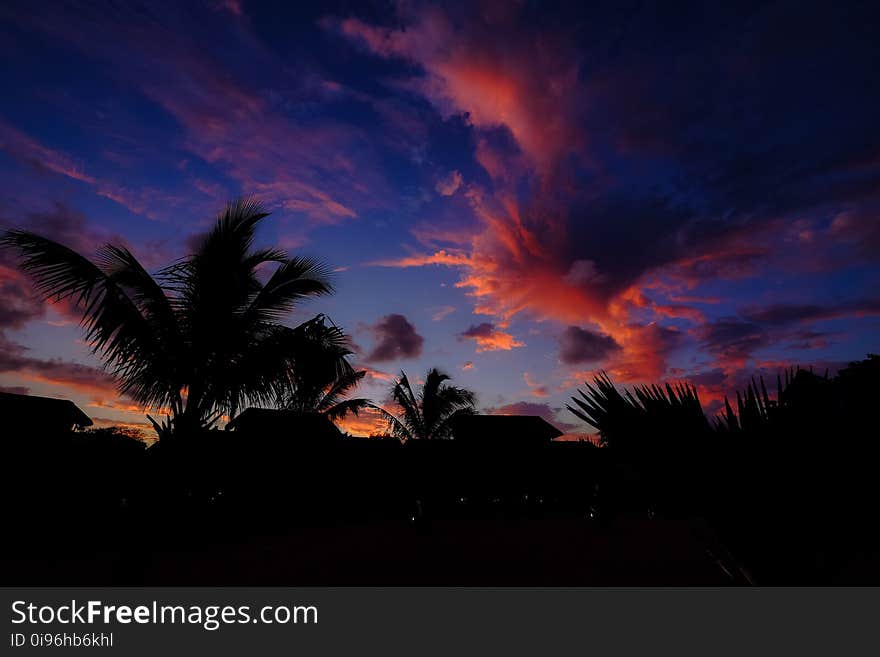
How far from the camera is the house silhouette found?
13.6m

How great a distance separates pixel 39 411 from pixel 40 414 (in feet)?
0.44

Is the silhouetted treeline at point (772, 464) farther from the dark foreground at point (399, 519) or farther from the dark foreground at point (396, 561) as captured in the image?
the dark foreground at point (396, 561)

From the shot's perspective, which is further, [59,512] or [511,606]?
[59,512]

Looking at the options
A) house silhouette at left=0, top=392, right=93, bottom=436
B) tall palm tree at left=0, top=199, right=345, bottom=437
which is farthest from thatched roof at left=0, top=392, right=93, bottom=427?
tall palm tree at left=0, top=199, right=345, bottom=437

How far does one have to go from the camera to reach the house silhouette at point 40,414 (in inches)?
535

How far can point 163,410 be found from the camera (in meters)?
6.21

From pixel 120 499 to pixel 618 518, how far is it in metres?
18.3

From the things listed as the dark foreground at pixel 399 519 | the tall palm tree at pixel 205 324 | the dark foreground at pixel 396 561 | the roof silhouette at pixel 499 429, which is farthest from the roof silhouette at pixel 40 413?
the roof silhouette at pixel 499 429

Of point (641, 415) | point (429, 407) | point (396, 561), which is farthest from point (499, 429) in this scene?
point (641, 415)

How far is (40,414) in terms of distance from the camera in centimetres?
1456

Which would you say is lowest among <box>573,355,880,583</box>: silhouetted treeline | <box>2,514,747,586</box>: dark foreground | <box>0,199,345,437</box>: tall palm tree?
<box>2,514,747,586</box>: dark foreground

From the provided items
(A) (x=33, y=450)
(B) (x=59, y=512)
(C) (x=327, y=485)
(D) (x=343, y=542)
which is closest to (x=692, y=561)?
(D) (x=343, y=542)

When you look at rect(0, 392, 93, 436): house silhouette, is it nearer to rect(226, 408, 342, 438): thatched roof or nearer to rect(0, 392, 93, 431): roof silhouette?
rect(0, 392, 93, 431): roof silhouette

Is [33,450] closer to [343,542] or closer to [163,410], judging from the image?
[163,410]
